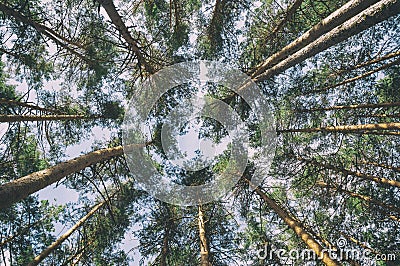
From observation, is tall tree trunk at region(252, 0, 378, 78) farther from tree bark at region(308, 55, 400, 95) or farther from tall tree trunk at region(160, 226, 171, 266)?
tall tree trunk at region(160, 226, 171, 266)

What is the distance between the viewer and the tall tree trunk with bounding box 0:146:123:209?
10.7ft

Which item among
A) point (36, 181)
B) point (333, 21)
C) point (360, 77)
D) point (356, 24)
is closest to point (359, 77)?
point (360, 77)

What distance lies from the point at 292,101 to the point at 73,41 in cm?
643

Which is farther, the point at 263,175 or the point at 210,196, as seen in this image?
the point at 210,196

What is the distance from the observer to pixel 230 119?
10.0 meters

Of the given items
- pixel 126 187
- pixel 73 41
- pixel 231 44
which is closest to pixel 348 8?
pixel 231 44

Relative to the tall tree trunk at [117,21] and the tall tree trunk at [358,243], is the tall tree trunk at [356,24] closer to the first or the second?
the tall tree trunk at [117,21]

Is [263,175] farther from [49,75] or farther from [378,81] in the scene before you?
[49,75]

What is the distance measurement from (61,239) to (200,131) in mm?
6015

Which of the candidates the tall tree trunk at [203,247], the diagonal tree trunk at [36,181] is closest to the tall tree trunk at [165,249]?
the tall tree trunk at [203,247]
